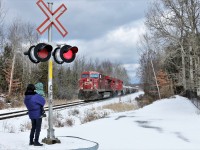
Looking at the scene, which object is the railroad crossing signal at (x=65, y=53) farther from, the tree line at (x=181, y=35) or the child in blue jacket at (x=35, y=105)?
the tree line at (x=181, y=35)

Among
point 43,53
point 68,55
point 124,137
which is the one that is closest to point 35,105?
point 43,53

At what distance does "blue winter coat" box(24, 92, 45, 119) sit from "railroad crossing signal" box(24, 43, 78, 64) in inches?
38.7

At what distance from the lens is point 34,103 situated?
8.74 m

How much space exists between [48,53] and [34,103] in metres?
1.43

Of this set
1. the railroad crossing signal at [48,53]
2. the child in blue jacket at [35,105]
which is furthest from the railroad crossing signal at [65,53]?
the child in blue jacket at [35,105]

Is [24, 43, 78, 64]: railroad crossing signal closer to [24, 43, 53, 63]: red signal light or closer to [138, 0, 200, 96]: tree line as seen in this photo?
[24, 43, 53, 63]: red signal light

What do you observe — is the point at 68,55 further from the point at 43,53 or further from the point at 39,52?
the point at 39,52

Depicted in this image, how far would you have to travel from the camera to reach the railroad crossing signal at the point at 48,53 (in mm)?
8469

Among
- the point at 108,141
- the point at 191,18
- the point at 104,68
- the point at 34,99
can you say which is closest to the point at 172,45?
the point at 191,18

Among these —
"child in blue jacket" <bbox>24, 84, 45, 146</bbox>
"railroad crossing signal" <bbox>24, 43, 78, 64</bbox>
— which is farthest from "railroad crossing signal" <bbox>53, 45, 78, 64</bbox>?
"child in blue jacket" <bbox>24, 84, 45, 146</bbox>

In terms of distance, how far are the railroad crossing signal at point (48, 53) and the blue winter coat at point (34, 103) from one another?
982 millimetres

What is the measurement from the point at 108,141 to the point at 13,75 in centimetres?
3828

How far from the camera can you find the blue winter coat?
28.7 feet

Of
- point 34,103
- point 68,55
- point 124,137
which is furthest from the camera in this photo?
point 124,137
